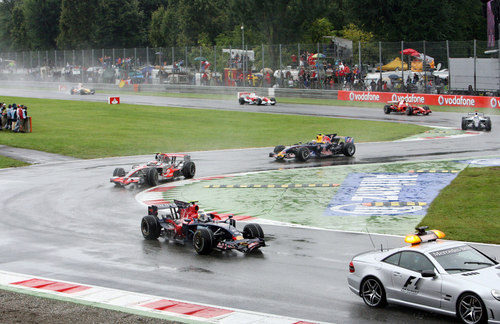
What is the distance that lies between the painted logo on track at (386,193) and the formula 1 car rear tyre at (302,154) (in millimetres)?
4555

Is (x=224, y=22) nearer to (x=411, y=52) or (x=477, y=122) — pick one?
(x=411, y=52)

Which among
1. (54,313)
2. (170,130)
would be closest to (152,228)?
(54,313)

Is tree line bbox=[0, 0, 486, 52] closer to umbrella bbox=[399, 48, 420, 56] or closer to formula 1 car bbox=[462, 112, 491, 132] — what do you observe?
umbrella bbox=[399, 48, 420, 56]

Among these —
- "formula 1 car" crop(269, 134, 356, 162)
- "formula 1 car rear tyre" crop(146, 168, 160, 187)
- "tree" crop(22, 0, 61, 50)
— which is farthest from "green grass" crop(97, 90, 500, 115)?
"tree" crop(22, 0, 61, 50)

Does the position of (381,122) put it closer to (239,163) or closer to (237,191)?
(239,163)

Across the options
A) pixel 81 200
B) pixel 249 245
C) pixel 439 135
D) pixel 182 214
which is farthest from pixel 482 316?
pixel 439 135

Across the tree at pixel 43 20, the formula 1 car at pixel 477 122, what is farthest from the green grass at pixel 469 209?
the tree at pixel 43 20

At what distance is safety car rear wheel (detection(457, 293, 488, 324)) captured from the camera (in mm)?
10555

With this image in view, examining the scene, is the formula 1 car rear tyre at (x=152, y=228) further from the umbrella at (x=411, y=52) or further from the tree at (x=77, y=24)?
the tree at (x=77, y=24)

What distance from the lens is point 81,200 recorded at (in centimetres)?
2445

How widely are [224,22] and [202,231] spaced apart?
10080 cm

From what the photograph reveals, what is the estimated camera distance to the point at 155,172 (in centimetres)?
2745

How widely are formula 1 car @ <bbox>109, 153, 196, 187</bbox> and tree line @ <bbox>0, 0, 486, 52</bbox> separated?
61.8 m

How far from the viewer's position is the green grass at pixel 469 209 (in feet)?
59.3
